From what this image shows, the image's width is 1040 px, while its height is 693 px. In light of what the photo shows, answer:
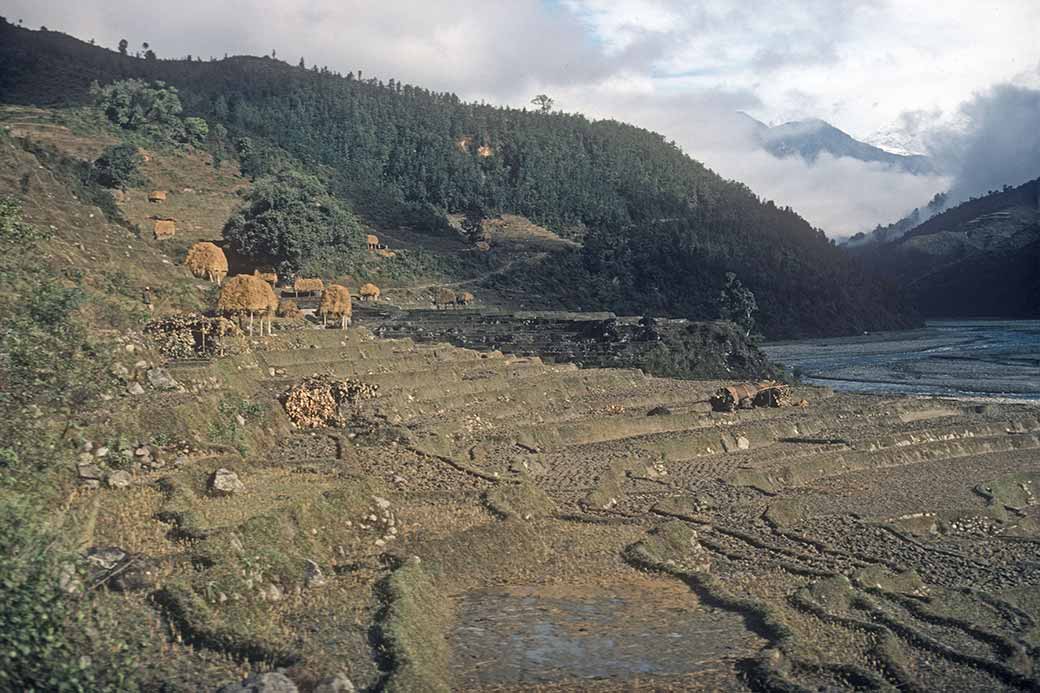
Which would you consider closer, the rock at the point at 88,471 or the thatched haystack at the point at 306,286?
the rock at the point at 88,471

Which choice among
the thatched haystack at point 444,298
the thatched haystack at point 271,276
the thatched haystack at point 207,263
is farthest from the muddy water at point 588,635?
the thatched haystack at point 444,298

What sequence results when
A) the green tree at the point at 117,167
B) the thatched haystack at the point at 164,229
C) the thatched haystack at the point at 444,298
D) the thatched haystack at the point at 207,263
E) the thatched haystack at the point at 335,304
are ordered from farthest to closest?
the thatched haystack at the point at 444,298 → the green tree at the point at 117,167 → the thatched haystack at the point at 164,229 → the thatched haystack at the point at 207,263 → the thatched haystack at the point at 335,304

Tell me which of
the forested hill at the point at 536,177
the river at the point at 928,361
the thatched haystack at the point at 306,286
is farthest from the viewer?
the forested hill at the point at 536,177

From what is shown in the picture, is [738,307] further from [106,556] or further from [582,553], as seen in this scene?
[106,556]

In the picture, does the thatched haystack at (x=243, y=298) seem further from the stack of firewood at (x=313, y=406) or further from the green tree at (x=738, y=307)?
the green tree at (x=738, y=307)

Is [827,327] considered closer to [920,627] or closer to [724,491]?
[724,491]

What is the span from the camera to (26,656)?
9.44 meters

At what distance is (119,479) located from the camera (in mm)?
17781

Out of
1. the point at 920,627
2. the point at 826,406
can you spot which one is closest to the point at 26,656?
the point at 920,627

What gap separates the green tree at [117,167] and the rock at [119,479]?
60358 mm

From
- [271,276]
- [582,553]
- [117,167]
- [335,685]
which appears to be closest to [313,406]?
[582,553]

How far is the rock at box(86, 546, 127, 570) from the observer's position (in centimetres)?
1404

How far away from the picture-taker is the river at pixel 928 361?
63406mm

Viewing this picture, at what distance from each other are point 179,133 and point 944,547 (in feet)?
276
